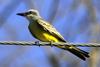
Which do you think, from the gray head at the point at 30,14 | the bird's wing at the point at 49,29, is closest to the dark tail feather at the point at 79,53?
the bird's wing at the point at 49,29

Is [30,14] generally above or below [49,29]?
above

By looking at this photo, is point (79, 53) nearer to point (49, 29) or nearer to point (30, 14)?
point (49, 29)

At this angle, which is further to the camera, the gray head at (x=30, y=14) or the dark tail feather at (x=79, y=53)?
the gray head at (x=30, y=14)

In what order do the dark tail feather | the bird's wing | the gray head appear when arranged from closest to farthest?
the dark tail feather < the bird's wing < the gray head

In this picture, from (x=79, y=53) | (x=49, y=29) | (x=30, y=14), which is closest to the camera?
(x=79, y=53)

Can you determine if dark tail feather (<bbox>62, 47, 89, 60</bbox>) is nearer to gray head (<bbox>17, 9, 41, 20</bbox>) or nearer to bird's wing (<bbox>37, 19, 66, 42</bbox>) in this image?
bird's wing (<bbox>37, 19, 66, 42</bbox>)

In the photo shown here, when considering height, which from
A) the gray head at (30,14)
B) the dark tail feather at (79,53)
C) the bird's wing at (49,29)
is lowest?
the dark tail feather at (79,53)

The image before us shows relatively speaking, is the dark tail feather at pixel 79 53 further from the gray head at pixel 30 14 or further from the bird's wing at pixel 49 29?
the gray head at pixel 30 14

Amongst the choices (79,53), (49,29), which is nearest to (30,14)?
(49,29)

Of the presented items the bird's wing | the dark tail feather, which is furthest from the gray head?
the dark tail feather

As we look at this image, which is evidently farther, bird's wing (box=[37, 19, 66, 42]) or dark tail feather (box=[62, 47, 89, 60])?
bird's wing (box=[37, 19, 66, 42])

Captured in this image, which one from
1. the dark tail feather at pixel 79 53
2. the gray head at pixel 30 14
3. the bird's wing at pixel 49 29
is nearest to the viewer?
the dark tail feather at pixel 79 53

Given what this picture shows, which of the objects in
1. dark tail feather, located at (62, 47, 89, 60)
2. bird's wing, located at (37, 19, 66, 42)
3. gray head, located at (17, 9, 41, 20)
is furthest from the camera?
gray head, located at (17, 9, 41, 20)

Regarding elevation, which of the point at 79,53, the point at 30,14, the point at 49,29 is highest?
the point at 30,14
